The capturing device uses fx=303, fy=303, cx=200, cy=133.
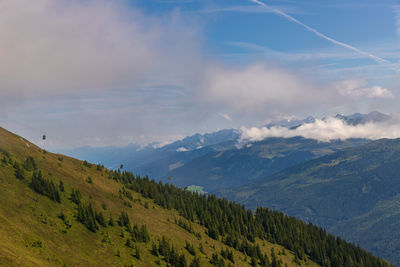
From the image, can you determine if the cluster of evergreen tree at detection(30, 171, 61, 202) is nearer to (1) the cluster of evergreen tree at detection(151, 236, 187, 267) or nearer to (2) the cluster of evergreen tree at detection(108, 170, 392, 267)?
(1) the cluster of evergreen tree at detection(151, 236, 187, 267)

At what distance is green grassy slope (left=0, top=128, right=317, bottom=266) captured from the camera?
224 feet

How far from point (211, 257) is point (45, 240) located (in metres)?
64.7

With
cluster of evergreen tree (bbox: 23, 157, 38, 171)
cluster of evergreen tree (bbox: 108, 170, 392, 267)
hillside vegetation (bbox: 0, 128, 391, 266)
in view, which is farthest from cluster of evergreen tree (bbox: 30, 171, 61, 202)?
cluster of evergreen tree (bbox: 108, 170, 392, 267)

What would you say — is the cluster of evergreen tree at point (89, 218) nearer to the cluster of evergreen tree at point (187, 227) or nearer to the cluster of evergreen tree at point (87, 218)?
the cluster of evergreen tree at point (87, 218)

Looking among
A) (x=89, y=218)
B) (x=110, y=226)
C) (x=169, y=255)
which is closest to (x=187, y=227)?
(x=169, y=255)

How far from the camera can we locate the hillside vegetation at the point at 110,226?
75.1 meters

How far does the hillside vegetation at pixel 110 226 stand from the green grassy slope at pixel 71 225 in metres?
0.31

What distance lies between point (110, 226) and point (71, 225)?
58.1ft

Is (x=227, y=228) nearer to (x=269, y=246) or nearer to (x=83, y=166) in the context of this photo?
(x=269, y=246)

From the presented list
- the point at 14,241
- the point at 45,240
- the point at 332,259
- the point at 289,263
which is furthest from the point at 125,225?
the point at 332,259

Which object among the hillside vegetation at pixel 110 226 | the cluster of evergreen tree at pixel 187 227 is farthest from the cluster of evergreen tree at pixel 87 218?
the cluster of evergreen tree at pixel 187 227

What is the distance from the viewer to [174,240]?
11950 centimetres

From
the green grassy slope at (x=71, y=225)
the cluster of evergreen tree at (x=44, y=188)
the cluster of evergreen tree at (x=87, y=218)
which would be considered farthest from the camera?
the cluster of evergreen tree at (x=44, y=188)

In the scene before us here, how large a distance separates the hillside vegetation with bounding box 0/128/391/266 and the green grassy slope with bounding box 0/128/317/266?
12.3 inches
